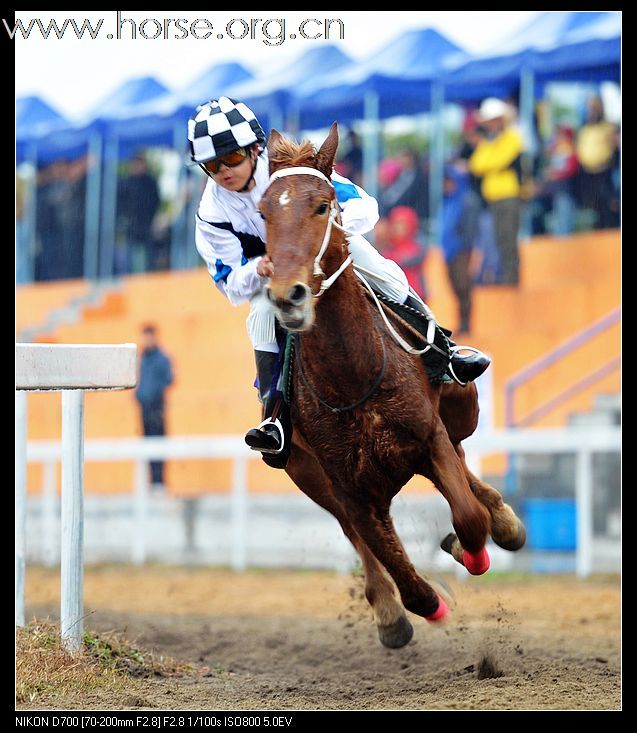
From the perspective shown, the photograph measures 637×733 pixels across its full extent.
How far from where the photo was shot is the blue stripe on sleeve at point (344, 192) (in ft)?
18.7

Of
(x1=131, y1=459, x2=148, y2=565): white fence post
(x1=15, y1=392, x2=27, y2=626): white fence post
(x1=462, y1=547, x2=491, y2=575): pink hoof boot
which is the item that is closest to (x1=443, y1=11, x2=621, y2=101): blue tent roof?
(x1=131, y1=459, x2=148, y2=565): white fence post

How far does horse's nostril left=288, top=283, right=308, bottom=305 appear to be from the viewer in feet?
15.1

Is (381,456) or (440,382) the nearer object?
(381,456)

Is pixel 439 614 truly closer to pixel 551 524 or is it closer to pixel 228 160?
pixel 228 160

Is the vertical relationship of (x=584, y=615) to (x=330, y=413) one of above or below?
below

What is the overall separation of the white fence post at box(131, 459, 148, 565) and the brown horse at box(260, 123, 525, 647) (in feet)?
23.4

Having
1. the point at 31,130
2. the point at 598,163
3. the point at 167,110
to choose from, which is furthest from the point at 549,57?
the point at 31,130

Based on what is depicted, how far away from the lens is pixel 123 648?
6.54 meters

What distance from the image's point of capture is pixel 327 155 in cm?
516

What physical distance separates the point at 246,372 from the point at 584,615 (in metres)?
7.64

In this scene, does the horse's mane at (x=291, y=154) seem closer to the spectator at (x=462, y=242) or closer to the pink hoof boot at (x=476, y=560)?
the pink hoof boot at (x=476, y=560)
